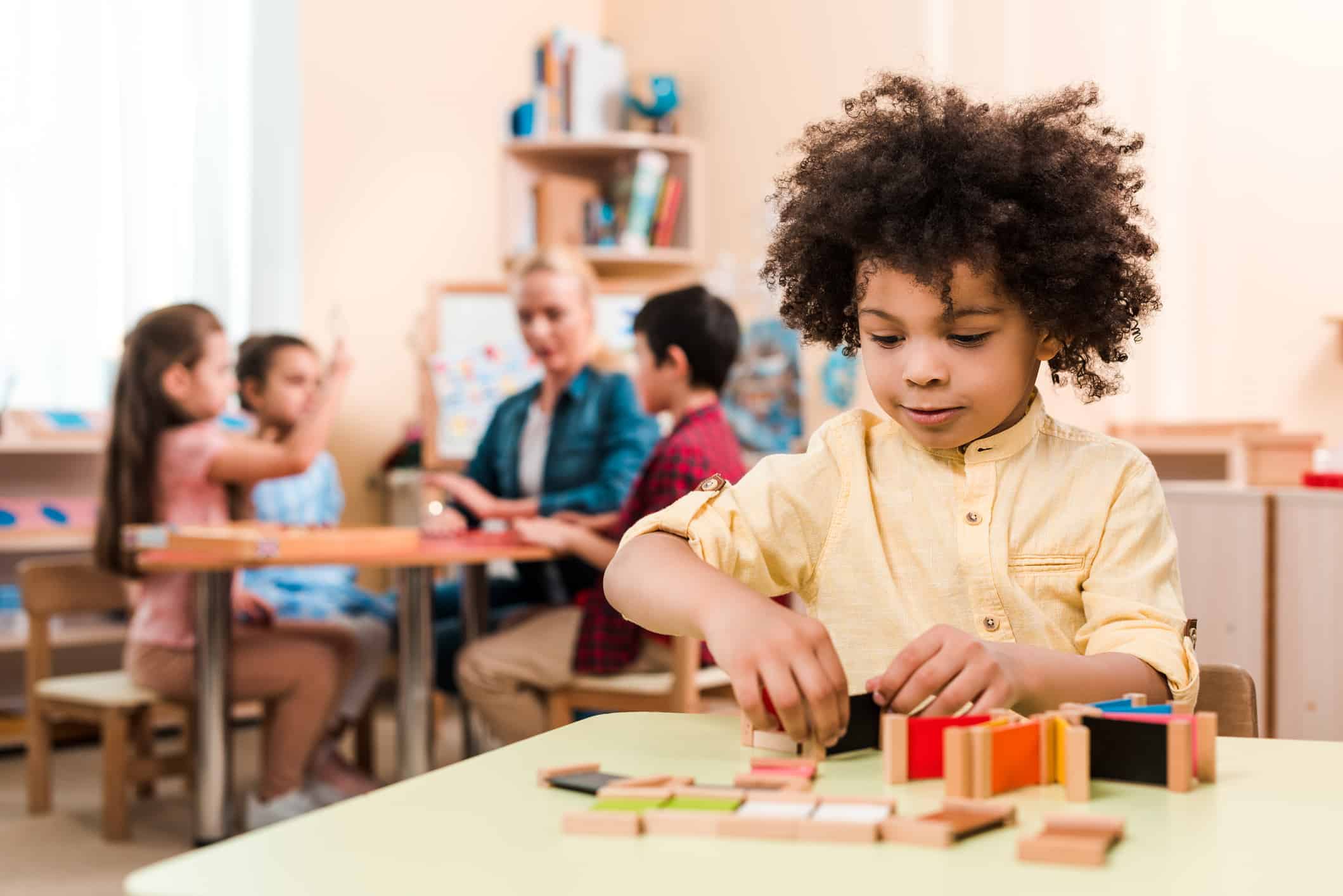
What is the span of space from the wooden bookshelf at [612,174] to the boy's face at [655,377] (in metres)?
1.73

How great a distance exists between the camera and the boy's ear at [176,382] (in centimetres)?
313

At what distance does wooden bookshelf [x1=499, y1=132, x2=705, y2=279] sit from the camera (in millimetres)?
4625

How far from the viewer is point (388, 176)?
195 inches

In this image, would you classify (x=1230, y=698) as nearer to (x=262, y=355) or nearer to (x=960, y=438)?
(x=960, y=438)

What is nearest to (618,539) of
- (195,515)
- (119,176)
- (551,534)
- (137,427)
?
(551,534)

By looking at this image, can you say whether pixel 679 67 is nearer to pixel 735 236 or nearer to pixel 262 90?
pixel 735 236

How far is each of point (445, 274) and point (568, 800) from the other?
14.7 ft

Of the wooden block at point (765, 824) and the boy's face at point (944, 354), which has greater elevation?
the boy's face at point (944, 354)

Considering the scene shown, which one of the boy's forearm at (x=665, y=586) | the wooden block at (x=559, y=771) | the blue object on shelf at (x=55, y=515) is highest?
the boy's forearm at (x=665, y=586)

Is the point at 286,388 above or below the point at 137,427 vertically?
above

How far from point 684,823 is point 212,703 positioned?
97.2 inches

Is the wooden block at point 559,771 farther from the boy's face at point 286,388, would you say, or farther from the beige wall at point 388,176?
the beige wall at point 388,176

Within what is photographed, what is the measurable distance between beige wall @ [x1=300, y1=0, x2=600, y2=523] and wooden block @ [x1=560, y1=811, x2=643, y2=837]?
4.40 meters

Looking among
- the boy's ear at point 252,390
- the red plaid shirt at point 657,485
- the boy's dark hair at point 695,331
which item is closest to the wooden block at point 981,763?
the red plaid shirt at point 657,485
